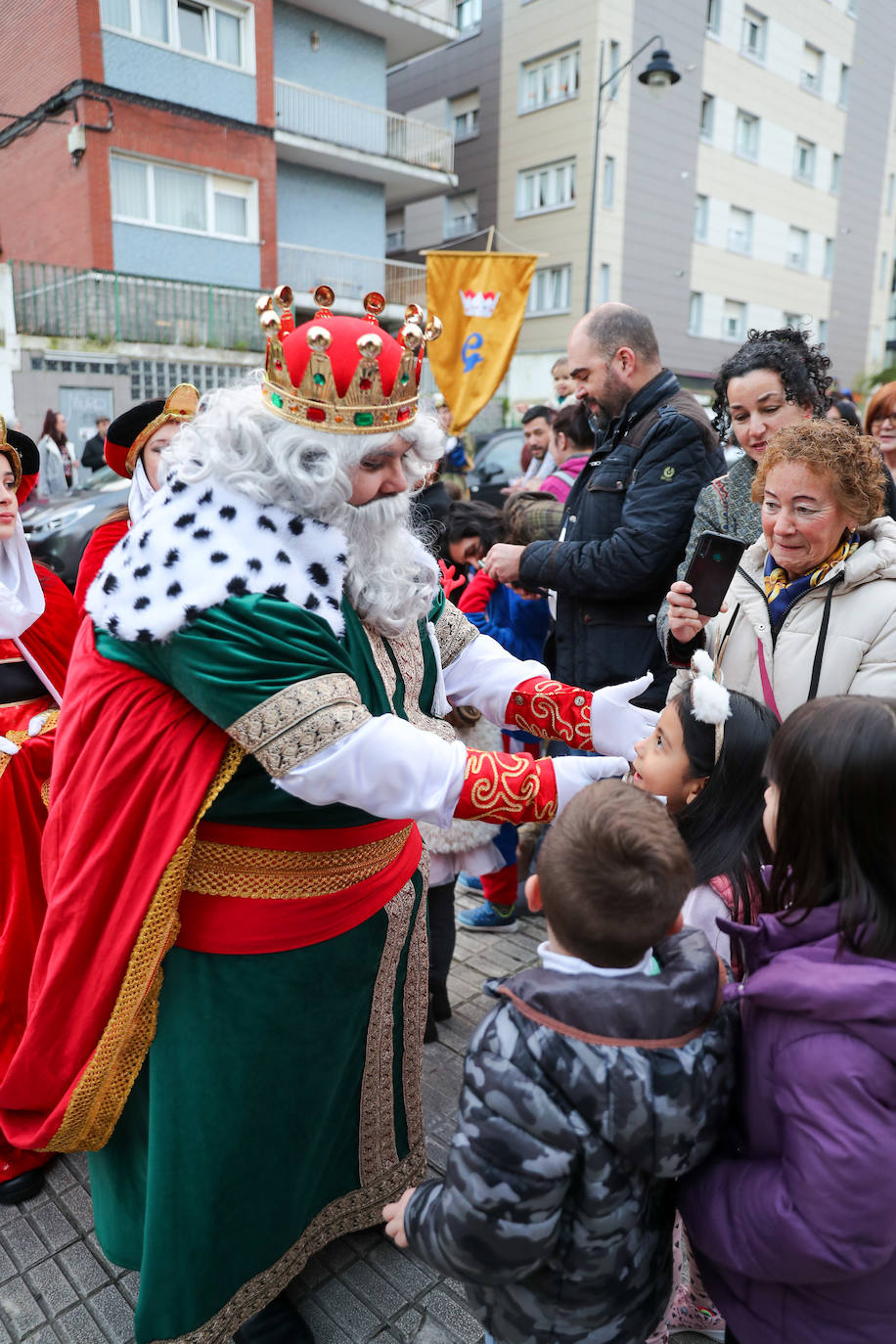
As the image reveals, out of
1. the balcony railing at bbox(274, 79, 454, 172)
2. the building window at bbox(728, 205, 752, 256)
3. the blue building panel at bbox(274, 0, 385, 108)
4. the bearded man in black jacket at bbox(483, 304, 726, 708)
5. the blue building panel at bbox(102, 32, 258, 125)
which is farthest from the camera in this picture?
the building window at bbox(728, 205, 752, 256)

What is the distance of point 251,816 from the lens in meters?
1.78

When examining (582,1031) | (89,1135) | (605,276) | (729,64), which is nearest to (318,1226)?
(89,1135)

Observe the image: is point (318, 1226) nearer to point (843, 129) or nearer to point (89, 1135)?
point (89, 1135)

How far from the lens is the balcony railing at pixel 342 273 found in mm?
18000

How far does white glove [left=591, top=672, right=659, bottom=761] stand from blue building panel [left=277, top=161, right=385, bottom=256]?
18.4m

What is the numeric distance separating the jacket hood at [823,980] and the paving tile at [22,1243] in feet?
6.47

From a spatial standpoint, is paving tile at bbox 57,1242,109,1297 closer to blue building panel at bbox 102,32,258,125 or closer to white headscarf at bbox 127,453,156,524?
white headscarf at bbox 127,453,156,524

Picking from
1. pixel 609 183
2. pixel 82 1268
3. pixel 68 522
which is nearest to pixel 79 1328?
pixel 82 1268

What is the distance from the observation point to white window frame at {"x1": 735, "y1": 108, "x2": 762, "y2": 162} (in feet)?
75.5

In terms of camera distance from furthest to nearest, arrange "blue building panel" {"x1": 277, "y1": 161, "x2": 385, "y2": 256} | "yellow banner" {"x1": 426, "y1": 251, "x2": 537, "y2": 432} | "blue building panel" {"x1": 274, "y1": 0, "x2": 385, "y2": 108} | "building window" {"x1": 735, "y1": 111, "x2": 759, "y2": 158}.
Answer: "building window" {"x1": 735, "y1": 111, "x2": 759, "y2": 158}
"blue building panel" {"x1": 277, "y1": 161, "x2": 385, "y2": 256}
"blue building panel" {"x1": 274, "y1": 0, "x2": 385, "y2": 108}
"yellow banner" {"x1": 426, "y1": 251, "x2": 537, "y2": 432}

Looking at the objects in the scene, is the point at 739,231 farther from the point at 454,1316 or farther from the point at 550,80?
the point at 454,1316

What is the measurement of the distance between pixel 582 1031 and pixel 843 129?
31.3 meters

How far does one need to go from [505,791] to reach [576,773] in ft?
0.45

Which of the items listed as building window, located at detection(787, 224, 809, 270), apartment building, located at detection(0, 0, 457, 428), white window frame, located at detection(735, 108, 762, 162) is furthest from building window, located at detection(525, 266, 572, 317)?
building window, located at detection(787, 224, 809, 270)
